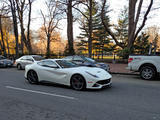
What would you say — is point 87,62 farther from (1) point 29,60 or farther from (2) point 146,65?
(1) point 29,60

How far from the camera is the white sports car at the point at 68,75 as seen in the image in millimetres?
6387

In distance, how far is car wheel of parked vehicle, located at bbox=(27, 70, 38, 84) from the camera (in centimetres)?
817

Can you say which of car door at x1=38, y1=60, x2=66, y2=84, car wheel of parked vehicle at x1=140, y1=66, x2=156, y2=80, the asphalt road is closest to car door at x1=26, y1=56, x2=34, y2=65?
car door at x1=38, y1=60, x2=66, y2=84

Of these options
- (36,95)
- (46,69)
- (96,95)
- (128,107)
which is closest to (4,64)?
(46,69)

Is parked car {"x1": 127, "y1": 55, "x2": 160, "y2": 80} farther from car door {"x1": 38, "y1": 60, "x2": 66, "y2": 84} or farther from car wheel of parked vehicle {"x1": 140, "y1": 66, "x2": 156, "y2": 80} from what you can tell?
car door {"x1": 38, "y1": 60, "x2": 66, "y2": 84}

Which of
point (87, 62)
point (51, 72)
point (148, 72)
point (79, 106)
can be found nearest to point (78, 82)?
point (51, 72)

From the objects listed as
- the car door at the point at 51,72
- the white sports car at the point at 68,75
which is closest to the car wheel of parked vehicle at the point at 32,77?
the white sports car at the point at 68,75

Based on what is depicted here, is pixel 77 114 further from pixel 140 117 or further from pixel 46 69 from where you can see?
pixel 46 69

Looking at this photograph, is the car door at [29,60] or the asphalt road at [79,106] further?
the car door at [29,60]

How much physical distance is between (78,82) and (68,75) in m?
0.58

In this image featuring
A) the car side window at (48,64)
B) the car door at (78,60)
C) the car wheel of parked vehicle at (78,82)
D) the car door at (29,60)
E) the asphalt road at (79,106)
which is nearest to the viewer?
the asphalt road at (79,106)

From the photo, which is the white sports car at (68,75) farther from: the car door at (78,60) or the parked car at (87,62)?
the car door at (78,60)

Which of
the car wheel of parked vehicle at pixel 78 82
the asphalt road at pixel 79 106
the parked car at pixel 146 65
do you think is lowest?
the asphalt road at pixel 79 106

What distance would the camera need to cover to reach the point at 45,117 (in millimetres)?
3963
